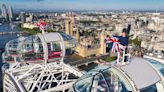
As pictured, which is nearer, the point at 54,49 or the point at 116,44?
the point at 116,44

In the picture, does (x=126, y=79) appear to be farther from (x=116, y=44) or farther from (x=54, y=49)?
(x=54, y=49)

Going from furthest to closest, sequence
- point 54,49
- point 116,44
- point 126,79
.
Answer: point 54,49 < point 116,44 < point 126,79

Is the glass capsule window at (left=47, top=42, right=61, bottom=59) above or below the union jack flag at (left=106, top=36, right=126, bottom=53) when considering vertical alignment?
below

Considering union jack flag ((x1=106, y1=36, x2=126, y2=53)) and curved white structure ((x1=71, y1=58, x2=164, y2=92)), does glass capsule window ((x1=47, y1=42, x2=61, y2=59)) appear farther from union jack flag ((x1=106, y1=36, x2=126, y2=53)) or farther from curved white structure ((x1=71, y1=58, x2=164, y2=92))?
union jack flag ((x1=106, y1=36, x2=126, y2=53))

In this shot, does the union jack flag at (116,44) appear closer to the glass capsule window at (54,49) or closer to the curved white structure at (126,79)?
the curved white structure at (126,79)

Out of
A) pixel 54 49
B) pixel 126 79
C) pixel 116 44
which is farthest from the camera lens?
pixel 54 49

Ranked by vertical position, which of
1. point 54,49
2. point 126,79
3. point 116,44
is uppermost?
point 116,44

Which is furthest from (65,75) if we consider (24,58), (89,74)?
(89,74)

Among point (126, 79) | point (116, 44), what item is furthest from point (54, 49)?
point (126, 79)

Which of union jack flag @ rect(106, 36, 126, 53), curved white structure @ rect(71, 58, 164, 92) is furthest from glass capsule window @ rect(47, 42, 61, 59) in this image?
union jack flag @ rect(106, 36, 126, 53)

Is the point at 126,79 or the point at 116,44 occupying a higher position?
the point at 116,44

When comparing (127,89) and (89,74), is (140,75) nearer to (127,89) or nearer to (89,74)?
(127,89)
